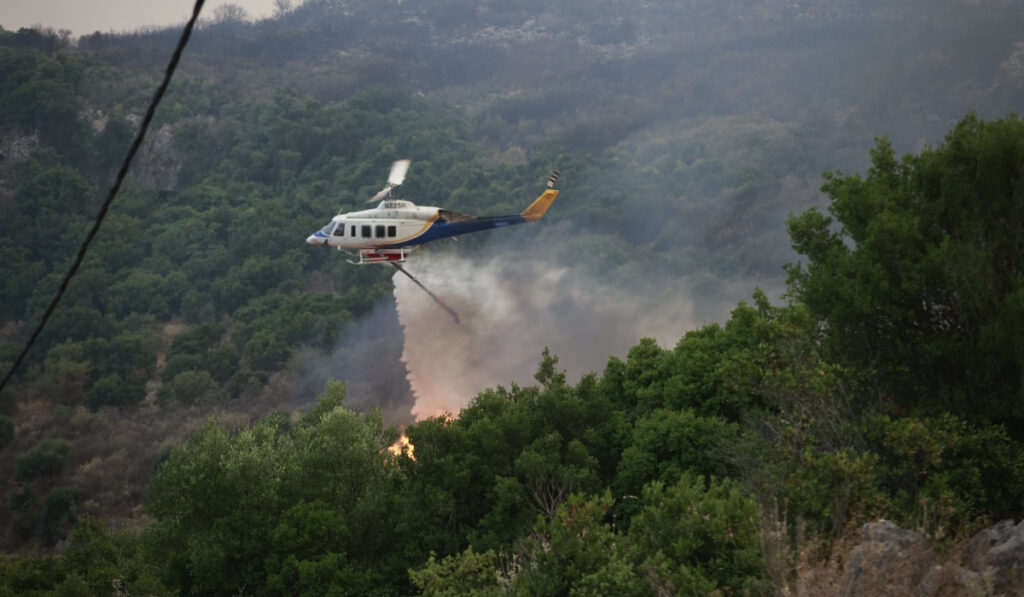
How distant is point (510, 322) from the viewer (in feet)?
282

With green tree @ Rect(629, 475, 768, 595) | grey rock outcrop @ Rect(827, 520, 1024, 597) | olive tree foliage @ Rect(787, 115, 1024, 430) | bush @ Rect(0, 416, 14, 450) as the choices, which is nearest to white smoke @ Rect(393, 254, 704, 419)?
bush @ Rect(0, 416, 14, 450)

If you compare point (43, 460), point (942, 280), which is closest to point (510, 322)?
point (43, 460)

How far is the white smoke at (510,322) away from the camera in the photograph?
77188 mm

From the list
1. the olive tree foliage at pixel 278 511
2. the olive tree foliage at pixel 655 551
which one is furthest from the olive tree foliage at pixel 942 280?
the olive tree foliage at pixel 278 511

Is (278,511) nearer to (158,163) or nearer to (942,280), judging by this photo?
(942,280)

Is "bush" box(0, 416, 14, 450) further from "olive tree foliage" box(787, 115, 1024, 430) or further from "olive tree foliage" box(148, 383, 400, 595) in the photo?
"olive tree foliage" box(787, 115, 1024, 430)

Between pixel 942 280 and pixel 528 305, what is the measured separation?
6868cm

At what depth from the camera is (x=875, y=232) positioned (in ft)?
84.6

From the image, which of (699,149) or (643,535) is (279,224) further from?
(643,535)

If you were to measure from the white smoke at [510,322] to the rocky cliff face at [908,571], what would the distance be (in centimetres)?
5212

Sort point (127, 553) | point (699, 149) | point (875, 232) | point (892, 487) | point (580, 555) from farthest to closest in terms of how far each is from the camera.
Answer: point (699, 149)
point (127, 553)
point (875, 232)
point (892, 487)
point (580, 555)

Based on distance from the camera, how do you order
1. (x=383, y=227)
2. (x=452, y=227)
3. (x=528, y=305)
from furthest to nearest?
1. (x=528, y=305)
2. (x=452, y=227)
3. (x=383, y=227)

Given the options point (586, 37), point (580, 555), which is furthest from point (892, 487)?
point (586, 37)

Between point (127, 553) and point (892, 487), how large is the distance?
29735 mm
